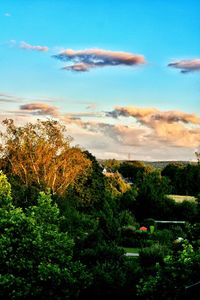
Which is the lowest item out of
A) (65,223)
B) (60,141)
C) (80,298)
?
(80,298)

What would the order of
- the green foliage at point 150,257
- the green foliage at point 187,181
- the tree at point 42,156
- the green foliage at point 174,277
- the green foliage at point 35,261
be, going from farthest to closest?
the green foliage at point 187,181 → the tree at point 42,156 → the green foliage at point 150,257 → the green foliage at point 35,261 → the green foliage at point 174,277

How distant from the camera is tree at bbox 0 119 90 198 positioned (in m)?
59.0

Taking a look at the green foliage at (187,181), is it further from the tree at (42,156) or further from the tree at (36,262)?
the tree at (36,262)

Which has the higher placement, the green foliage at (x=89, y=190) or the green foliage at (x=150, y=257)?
the green foliage at (x=89, y=190)

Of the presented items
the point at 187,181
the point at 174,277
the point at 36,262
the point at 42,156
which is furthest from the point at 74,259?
the point at 187,181

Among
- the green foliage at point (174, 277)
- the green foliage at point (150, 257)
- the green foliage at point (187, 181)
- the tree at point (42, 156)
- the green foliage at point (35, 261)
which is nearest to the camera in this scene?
the green foliage at point (174, 277)

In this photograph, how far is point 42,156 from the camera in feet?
195

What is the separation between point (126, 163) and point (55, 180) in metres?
75.7

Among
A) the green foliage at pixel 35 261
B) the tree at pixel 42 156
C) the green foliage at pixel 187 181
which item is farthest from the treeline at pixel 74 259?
the green foliage at pixel 187 181

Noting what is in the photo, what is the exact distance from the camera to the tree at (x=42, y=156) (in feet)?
193

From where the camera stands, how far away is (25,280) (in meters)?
23.0

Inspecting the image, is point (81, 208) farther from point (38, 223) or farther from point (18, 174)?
point (38, 223)

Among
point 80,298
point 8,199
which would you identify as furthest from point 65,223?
point 80,298

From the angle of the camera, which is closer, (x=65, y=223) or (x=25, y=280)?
(x=25, y=280)
